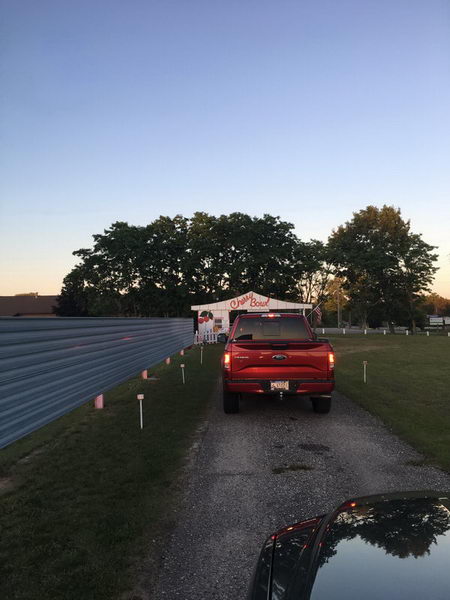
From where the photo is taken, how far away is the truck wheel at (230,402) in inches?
331

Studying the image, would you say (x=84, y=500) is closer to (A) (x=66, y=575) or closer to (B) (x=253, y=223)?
(A) (x=66, y=575)

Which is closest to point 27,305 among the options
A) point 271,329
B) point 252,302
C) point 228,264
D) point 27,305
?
point 27,305

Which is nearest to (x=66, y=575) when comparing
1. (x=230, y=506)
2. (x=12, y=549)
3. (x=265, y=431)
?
(x=12, y=549)

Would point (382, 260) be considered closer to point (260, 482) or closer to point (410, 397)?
point (410, 397)

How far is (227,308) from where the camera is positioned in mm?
34969

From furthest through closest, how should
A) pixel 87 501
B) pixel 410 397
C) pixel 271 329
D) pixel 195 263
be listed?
pixel 195 263, pixel 410 397, pixel 271 329, pixel 87 501

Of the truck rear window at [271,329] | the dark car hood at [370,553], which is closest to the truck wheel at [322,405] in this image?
the truck rear window at [271,329]

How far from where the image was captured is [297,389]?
7.80 metres

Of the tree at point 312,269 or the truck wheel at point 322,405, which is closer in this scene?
the truck wheel at point 322,405

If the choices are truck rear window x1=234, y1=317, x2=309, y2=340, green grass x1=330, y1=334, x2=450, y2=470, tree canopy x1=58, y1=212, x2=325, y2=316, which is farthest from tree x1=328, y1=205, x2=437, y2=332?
truck rear window x1=234, y1=317, x2=309, y2=340

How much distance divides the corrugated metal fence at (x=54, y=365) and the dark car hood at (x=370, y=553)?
12.8 ft

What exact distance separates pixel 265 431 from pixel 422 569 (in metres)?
5.79

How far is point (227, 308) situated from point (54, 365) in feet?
94.6

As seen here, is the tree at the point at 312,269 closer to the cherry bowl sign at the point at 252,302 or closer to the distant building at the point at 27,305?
the cherry bowl sign at the point at 252,302
